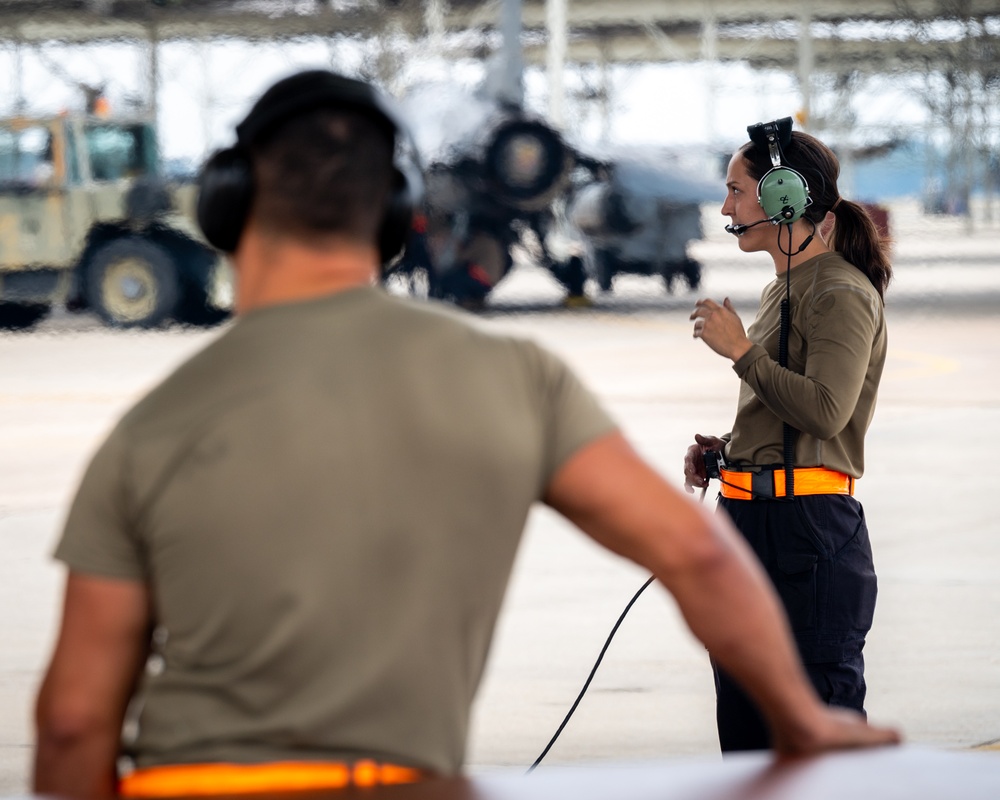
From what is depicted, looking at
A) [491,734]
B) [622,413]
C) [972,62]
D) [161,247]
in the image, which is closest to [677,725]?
[491,734]

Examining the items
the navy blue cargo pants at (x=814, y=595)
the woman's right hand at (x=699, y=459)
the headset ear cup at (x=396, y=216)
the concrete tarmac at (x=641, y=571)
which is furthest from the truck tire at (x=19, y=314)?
the headset ear cup at (x=396, y=216)

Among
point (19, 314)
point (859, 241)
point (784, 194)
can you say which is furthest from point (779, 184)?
point (19, 314)

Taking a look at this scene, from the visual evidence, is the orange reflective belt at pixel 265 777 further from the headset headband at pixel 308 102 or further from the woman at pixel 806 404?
the woman at pixel 806 404

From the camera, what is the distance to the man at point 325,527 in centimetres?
174

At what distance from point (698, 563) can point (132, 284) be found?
1859 cm

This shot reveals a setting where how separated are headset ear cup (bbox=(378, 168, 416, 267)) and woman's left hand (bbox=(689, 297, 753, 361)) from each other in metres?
1.51

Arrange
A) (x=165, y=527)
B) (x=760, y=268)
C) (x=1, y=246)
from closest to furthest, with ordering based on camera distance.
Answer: (x=165, y=527) → (x=1, y=246) → (x=760, y=268)

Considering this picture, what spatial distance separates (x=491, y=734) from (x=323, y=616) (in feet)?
11.0

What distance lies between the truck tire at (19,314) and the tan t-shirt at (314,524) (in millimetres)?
19904

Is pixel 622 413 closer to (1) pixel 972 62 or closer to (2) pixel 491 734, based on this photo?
(2) pixel 491 734

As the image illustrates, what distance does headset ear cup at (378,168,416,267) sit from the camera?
6.62 ft

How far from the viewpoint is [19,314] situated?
→ 68.6ft

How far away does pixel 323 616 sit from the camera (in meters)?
1.73

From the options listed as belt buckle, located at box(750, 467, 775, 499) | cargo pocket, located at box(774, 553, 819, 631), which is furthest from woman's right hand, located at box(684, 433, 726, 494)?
cargo pocket, located at box(774, 553, 819, 631)
